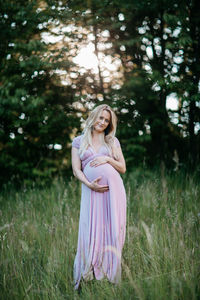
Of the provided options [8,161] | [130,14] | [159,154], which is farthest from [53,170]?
[130,14]

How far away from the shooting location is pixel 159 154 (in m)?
7.25

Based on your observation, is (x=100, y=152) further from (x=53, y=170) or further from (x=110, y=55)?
(x=53, y=170)

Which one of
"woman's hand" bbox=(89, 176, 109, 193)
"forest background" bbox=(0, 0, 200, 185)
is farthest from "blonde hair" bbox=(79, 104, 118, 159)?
"forest background" bbox=(0, 0, 200, 185)

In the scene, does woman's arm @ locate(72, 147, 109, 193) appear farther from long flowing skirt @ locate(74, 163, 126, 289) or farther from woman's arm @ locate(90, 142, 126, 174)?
woman's arm @ locate(90, 142, 126, 174)

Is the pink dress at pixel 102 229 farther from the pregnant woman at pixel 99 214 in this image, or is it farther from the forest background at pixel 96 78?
the forest background at pixel 96 78

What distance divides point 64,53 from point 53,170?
2.82 meters

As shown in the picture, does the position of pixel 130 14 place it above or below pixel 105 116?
above

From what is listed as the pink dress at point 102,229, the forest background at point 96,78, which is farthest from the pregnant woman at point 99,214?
the forest background at point 96,78

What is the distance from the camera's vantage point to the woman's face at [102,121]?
315 cm

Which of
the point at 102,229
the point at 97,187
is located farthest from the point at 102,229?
the point at 97,187

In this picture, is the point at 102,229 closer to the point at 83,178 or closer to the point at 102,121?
the point at 83,178

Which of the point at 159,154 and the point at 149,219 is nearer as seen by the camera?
the point at 149,219

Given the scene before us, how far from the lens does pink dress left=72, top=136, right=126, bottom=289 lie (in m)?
2.90

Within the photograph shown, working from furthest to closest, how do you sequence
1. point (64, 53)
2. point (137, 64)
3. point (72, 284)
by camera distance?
1. point (137, 64)
2. point (64, 53)
3. point (72, 284)
